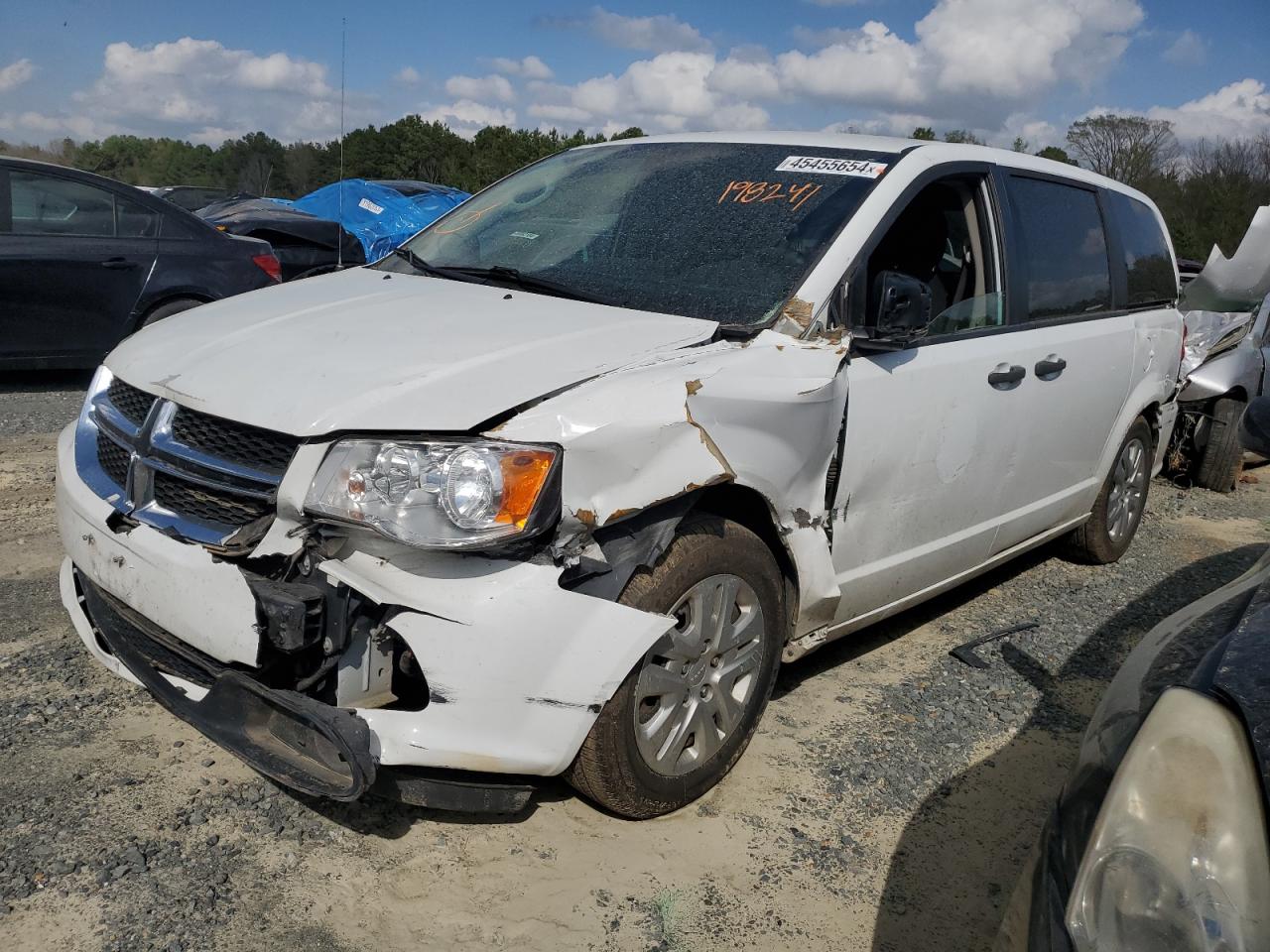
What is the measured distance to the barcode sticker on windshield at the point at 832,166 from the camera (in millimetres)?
3418

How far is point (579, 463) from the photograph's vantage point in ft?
7.76

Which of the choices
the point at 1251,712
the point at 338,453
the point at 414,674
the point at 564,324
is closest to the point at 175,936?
the point at 414,674

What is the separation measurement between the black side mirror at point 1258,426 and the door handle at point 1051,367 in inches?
67.6

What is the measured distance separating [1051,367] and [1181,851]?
286 cm

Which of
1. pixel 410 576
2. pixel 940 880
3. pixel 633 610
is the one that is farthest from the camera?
pixel 940 880

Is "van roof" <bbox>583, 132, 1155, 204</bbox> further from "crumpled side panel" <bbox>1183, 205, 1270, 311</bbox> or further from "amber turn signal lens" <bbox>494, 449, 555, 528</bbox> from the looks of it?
"crumpled side panel" <bbox>1183, 205, 1270, 311</bbox>

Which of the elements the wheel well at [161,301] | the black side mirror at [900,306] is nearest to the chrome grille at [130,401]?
the black side mirror at [900,306]

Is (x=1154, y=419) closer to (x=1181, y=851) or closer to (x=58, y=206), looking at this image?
(x=1181, y=851)

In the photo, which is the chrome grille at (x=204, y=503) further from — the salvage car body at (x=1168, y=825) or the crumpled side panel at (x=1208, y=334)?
the crumpled side panel at (x=1208, y=334)

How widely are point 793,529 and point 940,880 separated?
1000 millimetres

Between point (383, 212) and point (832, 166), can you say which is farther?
point (383, 212)

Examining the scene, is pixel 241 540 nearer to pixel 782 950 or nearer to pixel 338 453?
pixel 338 453

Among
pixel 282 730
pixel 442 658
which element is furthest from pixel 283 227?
pixel 442 658

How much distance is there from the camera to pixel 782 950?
97.4 inches
